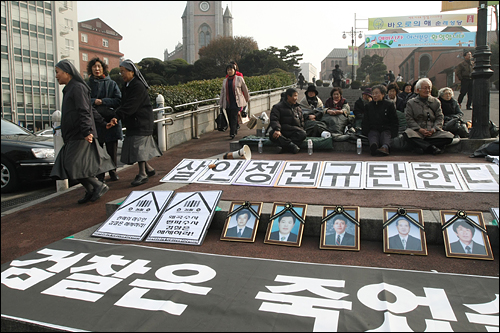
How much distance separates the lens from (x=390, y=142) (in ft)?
25.0

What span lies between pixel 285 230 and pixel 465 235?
5.84 feet

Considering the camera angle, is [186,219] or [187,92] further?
[187,92]

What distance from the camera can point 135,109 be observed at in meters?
6.43

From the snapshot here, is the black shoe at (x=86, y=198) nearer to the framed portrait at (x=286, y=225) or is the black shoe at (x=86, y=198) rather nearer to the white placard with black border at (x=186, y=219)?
the white placard with black border at (x=186, y=219)

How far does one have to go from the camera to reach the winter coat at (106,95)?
22.0 ft

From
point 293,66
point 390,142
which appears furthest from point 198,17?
point 390,142

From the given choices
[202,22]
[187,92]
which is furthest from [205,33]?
[187,92]

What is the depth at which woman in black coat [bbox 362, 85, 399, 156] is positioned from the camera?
767cm

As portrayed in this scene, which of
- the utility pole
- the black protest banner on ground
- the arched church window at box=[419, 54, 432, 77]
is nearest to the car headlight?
the black protest banner on ground

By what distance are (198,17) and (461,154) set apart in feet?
370

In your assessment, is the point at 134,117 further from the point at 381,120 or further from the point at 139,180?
the point at 381,120

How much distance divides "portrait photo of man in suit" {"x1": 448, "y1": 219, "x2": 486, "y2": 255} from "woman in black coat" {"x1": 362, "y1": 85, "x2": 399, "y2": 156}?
363 cm

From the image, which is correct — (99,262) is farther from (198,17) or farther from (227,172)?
(198,17)

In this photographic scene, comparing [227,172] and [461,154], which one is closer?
[227,172]
